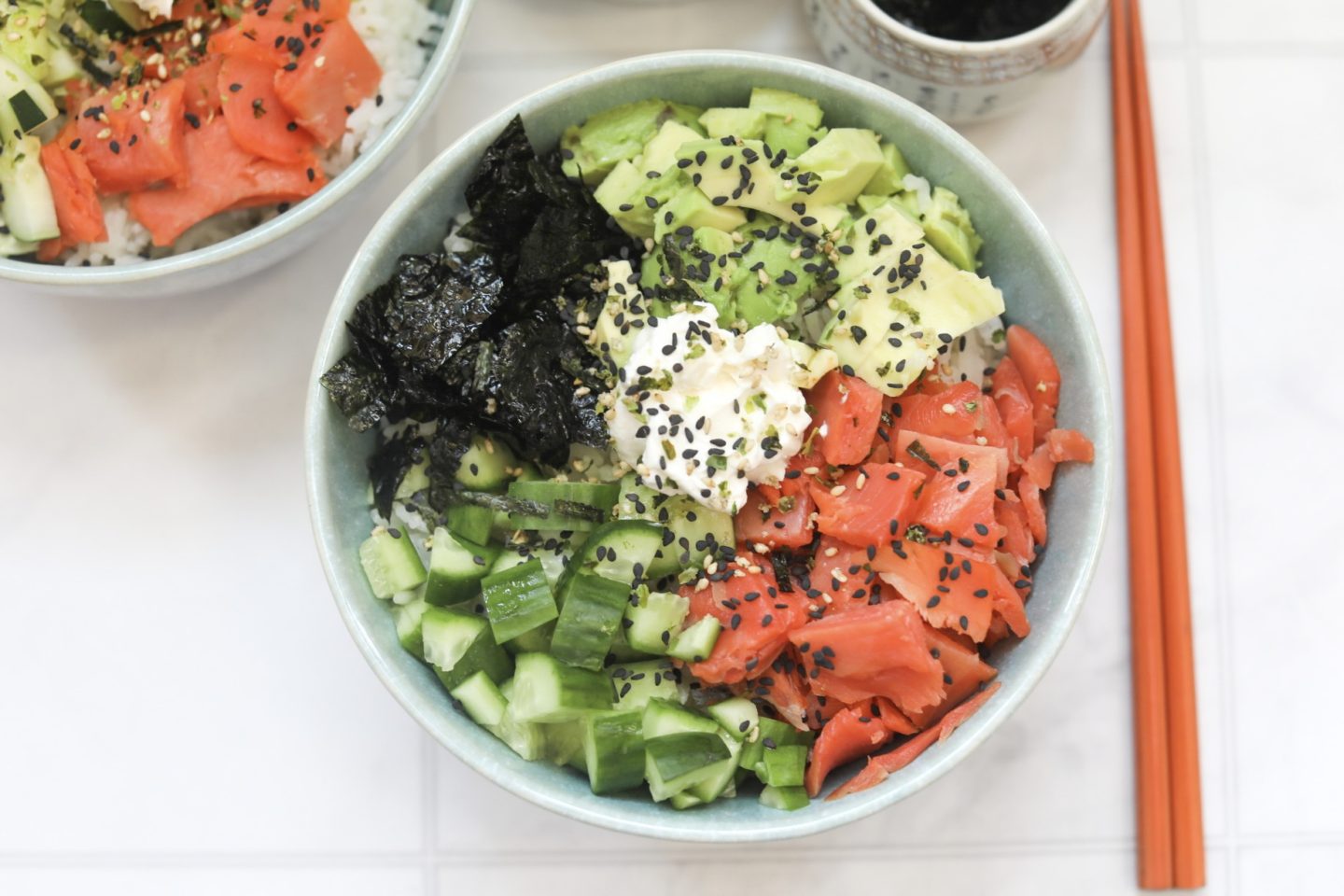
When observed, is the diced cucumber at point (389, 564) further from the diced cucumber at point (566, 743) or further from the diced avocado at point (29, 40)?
the diced avocado at point (29, 40)

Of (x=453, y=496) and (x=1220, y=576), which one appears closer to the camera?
(x=453, y=496)

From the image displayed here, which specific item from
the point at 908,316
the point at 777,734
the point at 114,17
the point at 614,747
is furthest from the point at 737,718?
the point at 114,17

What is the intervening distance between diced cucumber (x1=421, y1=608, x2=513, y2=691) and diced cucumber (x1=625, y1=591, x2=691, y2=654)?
212 mm

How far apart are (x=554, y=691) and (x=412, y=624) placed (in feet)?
0.97

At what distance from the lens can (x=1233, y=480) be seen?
2104 millimetres

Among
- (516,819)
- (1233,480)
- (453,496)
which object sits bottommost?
(516,819)

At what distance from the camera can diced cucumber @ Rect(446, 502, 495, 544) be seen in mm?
1776

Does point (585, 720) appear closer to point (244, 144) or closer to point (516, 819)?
point (516, 819)

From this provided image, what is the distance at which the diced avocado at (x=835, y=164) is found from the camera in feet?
5.73

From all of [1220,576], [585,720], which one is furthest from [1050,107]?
[585,720]

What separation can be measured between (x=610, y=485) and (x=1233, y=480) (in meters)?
1.16

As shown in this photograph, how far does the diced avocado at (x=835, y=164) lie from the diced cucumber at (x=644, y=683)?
75cm

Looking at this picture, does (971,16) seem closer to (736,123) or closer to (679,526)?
(736,123)

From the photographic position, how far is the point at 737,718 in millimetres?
1710
